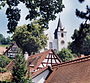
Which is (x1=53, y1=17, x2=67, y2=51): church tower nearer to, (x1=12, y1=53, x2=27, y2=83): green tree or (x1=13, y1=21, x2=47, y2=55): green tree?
(x1=13, y1=21, x2=47, y2=55): green tree

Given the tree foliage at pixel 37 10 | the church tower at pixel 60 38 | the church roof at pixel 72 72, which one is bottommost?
the church tower at pixel 60 38

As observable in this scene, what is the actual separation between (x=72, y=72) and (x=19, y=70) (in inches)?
325

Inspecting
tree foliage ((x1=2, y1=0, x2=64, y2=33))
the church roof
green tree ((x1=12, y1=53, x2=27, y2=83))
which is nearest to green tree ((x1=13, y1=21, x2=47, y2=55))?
green tree ((x1=12, y1=53, x2=27, y2=83))

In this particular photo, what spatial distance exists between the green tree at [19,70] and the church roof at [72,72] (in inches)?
155

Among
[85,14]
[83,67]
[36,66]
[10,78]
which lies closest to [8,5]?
[85,14]

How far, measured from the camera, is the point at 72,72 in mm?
30719

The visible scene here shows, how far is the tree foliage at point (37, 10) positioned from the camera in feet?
58.0

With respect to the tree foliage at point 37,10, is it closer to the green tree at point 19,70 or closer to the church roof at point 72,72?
the church roof at point 72,72

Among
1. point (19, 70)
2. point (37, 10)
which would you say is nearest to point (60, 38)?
point (19, 70)

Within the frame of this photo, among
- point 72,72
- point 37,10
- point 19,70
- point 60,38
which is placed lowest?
point 60,38

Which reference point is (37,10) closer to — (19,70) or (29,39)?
(19,70)

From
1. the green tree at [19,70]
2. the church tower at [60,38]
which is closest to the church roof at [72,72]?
the green tree at [19,70]

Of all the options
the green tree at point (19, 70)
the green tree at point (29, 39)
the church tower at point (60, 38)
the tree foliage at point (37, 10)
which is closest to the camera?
the tree foliage at point (37, 10)

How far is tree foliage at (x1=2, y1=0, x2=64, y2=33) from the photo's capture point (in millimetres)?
17672
